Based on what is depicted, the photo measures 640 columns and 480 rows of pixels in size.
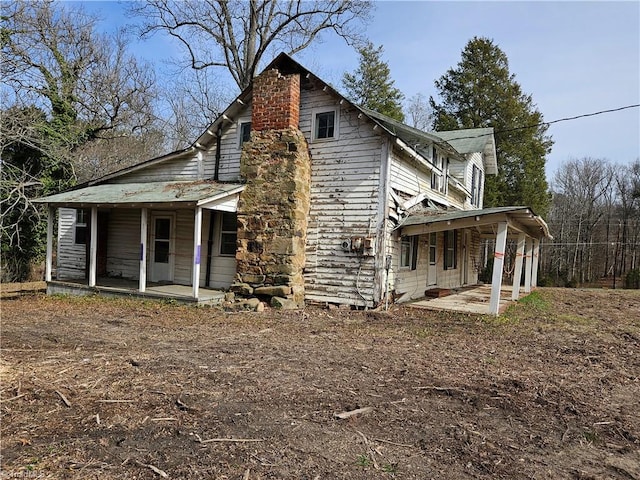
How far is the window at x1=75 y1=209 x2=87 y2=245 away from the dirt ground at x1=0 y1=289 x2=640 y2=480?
7.54 meters

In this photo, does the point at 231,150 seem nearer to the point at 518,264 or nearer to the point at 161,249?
the point at 161,249

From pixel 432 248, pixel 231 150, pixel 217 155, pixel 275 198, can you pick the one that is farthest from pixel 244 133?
pixel 432 248

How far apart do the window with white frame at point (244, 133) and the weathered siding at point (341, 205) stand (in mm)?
1846

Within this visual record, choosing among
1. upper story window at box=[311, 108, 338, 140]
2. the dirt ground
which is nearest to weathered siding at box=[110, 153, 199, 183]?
upper story window at box=[311, 108, 338, 140]

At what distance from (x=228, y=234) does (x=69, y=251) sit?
742 centimetres

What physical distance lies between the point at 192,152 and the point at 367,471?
467 inches

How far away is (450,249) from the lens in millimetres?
16828

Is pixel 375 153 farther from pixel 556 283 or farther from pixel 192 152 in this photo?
pixel 556 283

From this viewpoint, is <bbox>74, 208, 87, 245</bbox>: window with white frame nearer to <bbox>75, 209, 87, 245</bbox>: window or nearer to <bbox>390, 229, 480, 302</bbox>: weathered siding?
<bbox>75, 209, 87, 245</bbox>: window

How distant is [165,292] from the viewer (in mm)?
11406

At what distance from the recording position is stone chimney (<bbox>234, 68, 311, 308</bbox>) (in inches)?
431

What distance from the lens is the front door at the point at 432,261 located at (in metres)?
14.6

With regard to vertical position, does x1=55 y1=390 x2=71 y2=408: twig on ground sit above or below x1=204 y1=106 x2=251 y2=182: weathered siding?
below

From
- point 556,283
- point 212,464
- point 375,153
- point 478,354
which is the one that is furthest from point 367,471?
point 556,283
